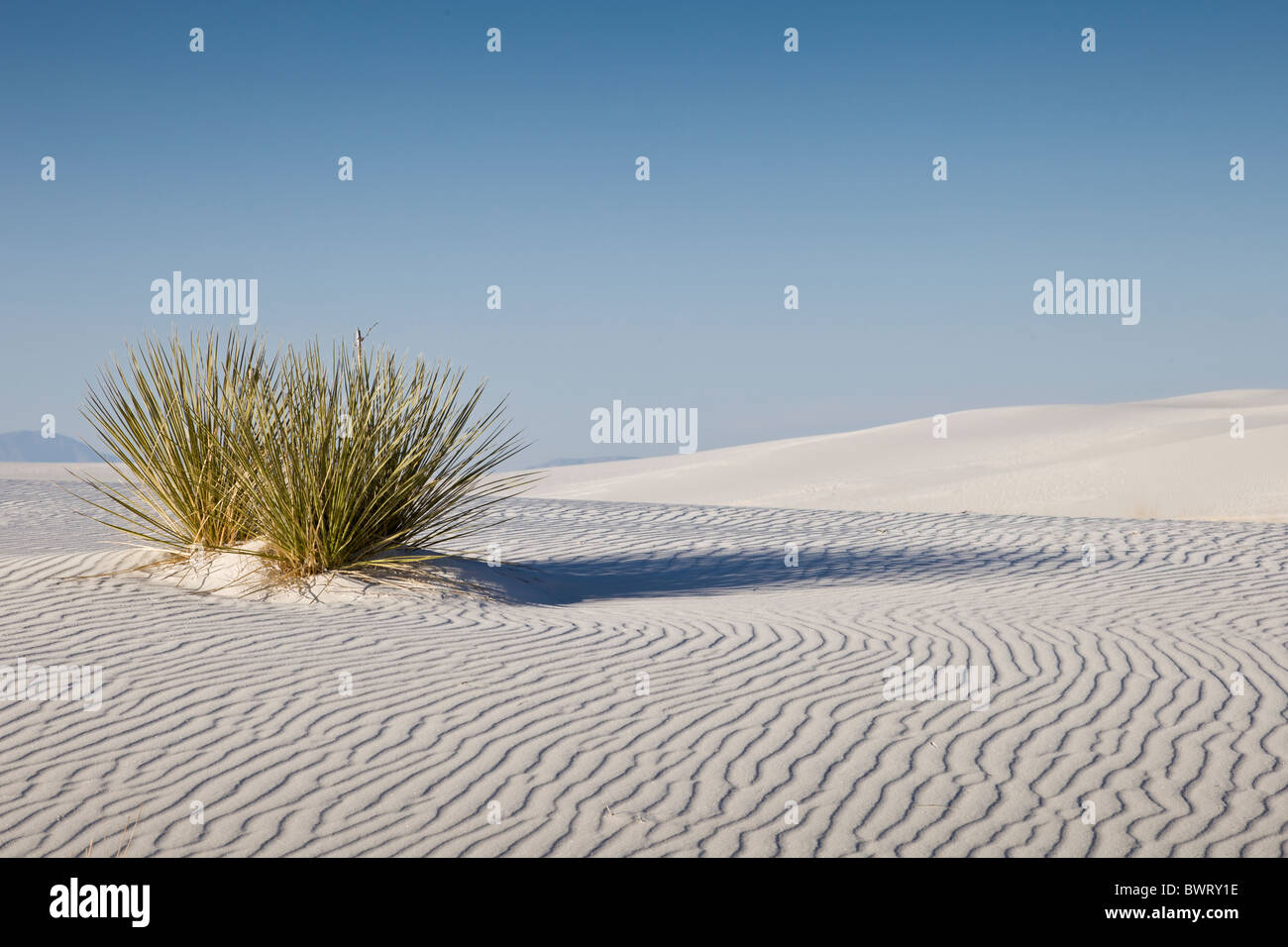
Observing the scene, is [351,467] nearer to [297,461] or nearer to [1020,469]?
[297,461]

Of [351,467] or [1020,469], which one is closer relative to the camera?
[351,467]

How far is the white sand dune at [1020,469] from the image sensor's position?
905 inches

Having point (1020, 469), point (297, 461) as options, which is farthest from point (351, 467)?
point (1020, 469)

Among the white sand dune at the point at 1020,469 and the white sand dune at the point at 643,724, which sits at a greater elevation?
the white sand dune at the point at 1020,469

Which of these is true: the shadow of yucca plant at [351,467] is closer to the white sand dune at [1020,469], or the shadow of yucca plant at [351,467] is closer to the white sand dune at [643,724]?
the white sand dune at [643,724]

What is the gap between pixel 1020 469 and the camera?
29.0 m

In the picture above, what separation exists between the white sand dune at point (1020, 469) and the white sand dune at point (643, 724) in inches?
514

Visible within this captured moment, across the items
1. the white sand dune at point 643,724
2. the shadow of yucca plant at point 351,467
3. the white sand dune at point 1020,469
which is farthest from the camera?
the white sand dune at point 1020,469

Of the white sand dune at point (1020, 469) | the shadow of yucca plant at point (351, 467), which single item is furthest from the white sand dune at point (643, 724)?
the white sand dune at point (1020, 469)

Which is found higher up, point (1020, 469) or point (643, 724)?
point (1020, 469)

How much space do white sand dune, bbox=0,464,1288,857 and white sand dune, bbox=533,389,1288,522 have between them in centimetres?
1305

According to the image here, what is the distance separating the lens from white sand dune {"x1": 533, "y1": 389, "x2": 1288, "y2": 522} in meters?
23.0

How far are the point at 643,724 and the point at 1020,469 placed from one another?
26.2m

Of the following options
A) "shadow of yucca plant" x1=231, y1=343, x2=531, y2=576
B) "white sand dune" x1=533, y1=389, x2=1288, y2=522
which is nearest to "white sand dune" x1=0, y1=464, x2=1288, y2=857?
"shadow of yucca plant" x1=231, y1=343, x2=531, y2=576
